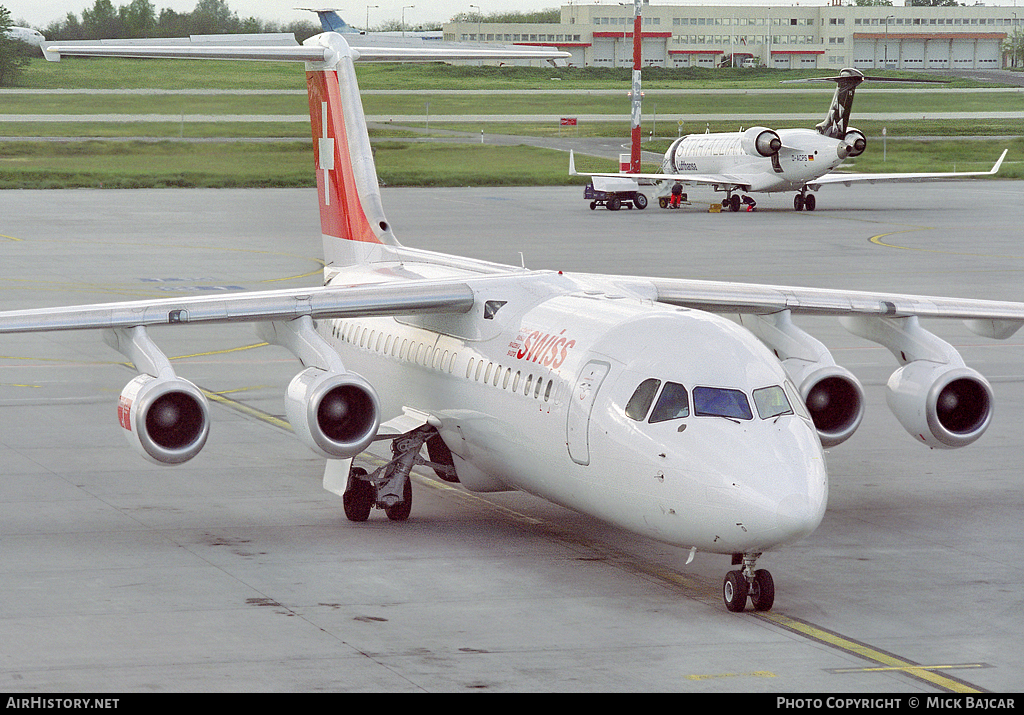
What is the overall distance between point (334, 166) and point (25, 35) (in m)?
111

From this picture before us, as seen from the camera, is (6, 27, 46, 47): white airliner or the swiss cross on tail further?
(6, 27, 46, 47): white airliner

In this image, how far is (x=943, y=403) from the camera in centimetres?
1844

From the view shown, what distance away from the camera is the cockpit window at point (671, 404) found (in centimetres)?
1445

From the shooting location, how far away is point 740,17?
18400cm

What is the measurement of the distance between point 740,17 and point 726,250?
140 meters

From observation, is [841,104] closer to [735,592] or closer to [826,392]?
[826,392]

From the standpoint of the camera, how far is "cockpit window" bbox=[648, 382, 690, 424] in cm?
1445

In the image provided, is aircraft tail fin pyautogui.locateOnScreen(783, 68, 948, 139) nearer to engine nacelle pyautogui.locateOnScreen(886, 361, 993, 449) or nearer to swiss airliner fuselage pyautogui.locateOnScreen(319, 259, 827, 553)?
engine nacelle pyautogui.locateOnScreen(886, 361, 993, 449)

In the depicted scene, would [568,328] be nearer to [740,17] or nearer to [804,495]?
[804,495]

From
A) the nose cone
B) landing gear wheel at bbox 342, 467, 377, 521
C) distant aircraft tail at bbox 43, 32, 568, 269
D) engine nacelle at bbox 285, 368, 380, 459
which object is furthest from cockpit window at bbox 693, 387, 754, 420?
distant aircraft tail at bbox 43, 32, 568, 269

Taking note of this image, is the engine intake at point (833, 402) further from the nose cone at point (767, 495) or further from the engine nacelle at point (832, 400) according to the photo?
the nose cone at point (767, 495)

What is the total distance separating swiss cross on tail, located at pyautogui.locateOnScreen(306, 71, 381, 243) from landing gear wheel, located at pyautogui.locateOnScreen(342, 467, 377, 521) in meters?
5.13

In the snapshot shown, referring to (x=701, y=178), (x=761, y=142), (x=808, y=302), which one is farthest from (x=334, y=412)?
(x=701, y=178)
